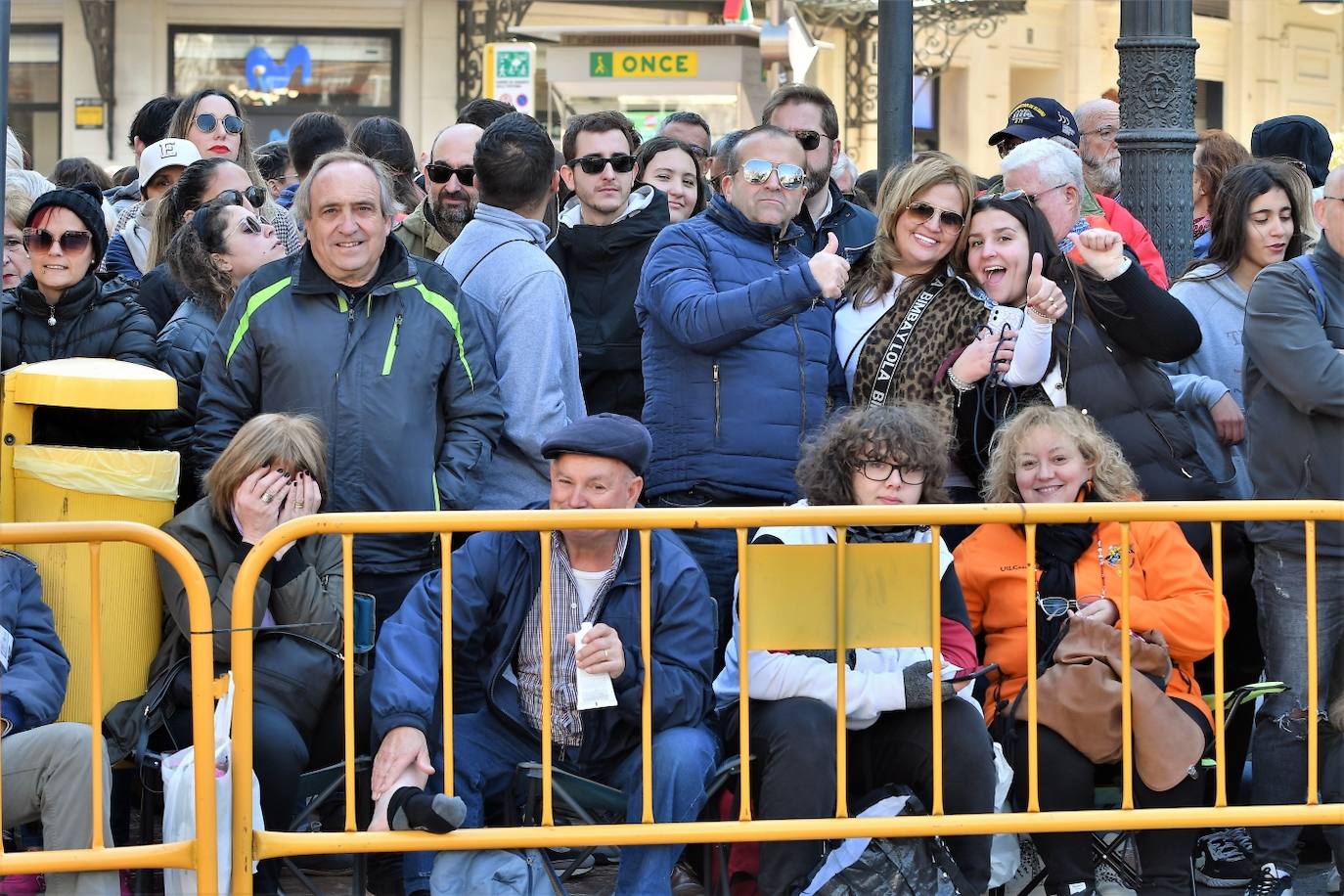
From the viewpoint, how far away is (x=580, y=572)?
16.8ft

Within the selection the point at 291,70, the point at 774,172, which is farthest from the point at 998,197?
the point at 291,70

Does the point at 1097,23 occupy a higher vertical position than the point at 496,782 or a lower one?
higher

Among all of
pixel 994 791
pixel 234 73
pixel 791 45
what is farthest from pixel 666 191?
pixel 234 73

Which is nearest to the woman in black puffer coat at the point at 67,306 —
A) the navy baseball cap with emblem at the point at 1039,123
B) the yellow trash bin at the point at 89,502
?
the yellow trash bin at the point at 89,502

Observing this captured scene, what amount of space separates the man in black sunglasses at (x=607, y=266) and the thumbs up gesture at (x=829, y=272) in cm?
109

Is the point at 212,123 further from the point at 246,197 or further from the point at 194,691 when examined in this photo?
the point at 194,691

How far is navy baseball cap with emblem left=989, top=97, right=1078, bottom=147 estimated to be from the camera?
7.15 metres

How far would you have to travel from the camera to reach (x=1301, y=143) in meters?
8.23

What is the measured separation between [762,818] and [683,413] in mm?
1470

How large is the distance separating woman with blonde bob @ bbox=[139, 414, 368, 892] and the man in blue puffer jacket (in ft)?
3.75

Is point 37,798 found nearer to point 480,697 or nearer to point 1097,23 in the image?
point 480,697

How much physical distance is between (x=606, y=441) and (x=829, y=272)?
3.16 ft

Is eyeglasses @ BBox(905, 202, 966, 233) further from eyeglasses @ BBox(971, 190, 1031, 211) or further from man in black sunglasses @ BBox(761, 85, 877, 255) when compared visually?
man in black sunglasses @ BBox(761, 85, 877, 255)

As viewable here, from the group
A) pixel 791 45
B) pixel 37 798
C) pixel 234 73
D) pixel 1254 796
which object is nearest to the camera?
pixel 37 798
